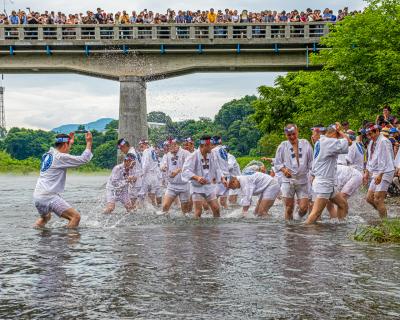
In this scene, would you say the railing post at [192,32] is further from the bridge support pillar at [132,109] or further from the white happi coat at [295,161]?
the white happi coat at [295,161]

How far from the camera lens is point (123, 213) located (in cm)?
1834

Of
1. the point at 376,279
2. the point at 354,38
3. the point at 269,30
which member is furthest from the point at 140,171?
the point at 269,30

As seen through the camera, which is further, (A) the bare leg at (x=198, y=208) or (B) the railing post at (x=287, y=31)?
(B) the railing post at (x=287, y=31)

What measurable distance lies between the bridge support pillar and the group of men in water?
29758mm

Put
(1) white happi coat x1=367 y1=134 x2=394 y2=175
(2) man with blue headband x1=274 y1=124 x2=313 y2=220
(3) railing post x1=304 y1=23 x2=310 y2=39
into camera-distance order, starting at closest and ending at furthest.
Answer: (1) white happi coat x1=367 y1=134 x2=394 y2=175 < (2) man with blue headband x1=274 y1=124 x2=313 y2=220 < (3) railing post x1=304 y1=23 x2=310 y2=39

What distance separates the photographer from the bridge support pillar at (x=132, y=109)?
1935 inches

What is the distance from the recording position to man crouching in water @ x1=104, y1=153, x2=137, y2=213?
56.9ft

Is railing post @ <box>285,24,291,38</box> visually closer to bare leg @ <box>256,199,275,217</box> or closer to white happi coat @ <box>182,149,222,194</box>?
bare leg @ <box>256,199,275,217</box>

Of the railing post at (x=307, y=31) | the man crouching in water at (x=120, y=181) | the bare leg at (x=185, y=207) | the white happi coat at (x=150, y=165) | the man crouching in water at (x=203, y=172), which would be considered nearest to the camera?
the man crouching in water at (x=203, y=172)

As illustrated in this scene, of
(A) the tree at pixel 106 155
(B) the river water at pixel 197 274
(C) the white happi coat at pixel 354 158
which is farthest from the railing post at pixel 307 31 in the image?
(A) the tree at pixel 106 155

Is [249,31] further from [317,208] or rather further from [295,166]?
[317,208]

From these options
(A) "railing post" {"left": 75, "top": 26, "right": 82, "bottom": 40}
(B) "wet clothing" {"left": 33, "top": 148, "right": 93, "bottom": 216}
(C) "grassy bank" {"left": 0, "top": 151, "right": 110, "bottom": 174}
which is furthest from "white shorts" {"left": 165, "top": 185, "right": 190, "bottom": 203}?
(C) "grassy bank" {"left": 0, "top": 151, "right": 110, "bottom": 174}

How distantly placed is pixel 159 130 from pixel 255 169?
1704 inches

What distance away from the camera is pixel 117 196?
17.7 metres
